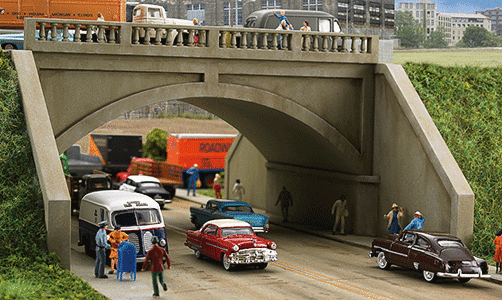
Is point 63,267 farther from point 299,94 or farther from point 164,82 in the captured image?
point 299,94

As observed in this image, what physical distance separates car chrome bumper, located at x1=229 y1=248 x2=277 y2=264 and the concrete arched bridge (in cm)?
521

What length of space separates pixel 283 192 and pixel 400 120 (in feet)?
25.3

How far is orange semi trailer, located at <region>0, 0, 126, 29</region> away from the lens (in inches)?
1082

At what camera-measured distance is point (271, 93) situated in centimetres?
2695

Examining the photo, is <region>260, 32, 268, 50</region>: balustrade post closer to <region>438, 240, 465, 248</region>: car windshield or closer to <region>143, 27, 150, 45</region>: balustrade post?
<region>143, 27, 150, 45</region>: balustrade post

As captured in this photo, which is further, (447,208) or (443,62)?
(443,62)

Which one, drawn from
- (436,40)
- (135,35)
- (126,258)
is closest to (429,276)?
(126,258)

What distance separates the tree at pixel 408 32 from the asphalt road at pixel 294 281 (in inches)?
889

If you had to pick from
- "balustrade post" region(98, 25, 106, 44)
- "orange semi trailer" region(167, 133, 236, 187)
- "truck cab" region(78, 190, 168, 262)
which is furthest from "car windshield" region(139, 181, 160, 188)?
"truck cab" region(78, 190, 168, 262)

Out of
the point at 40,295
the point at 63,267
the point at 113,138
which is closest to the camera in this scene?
the point at 40,295

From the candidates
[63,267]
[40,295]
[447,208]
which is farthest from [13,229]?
[447,208]

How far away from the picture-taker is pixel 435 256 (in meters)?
19.6

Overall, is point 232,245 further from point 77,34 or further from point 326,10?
point 326,10

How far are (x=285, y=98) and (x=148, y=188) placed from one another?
11220 millimetres
